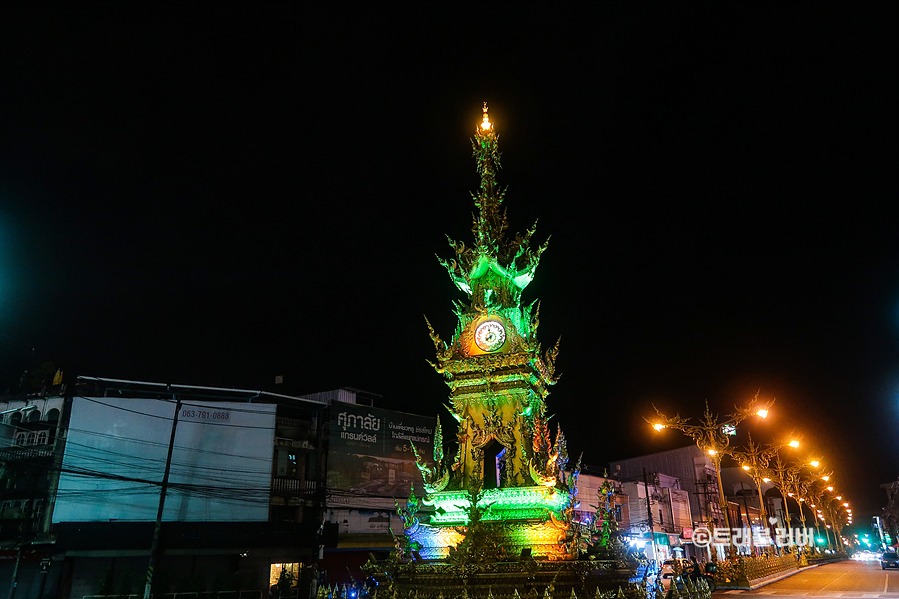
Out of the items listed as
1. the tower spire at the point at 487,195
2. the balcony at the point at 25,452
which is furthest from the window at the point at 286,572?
the tower spire at the point at 487,195

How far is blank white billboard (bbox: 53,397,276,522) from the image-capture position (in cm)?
3638

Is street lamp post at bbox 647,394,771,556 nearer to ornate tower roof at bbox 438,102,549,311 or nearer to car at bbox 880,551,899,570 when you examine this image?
ornate tower roof at bbox 438,102,549,311

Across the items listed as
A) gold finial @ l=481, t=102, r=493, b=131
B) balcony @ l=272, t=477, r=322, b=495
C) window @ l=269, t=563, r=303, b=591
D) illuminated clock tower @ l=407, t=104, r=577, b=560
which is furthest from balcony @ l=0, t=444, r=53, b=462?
gold finial @ l=481, t=102, r=493, b=131

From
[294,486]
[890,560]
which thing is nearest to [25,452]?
[294,486]

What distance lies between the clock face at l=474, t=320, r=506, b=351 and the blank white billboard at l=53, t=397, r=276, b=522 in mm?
24661

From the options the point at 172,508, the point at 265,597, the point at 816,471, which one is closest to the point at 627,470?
the point at 816,471

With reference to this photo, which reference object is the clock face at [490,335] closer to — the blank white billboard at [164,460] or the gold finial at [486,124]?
the gold finial at [486,124]

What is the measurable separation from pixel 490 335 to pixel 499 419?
137 inches

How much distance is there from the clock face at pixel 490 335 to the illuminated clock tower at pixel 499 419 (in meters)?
0.04

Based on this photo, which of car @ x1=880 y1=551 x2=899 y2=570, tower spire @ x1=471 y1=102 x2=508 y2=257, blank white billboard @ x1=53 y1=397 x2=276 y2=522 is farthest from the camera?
car @ x1=880 y1=551 x2=899 y2=570

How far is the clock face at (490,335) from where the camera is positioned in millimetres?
22719

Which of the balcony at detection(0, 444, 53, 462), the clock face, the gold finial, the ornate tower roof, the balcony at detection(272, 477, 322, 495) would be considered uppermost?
the gold finial

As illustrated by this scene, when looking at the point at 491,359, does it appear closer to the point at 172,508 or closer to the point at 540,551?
the point at 540,551

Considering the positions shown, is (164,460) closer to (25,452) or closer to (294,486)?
(25,452)
